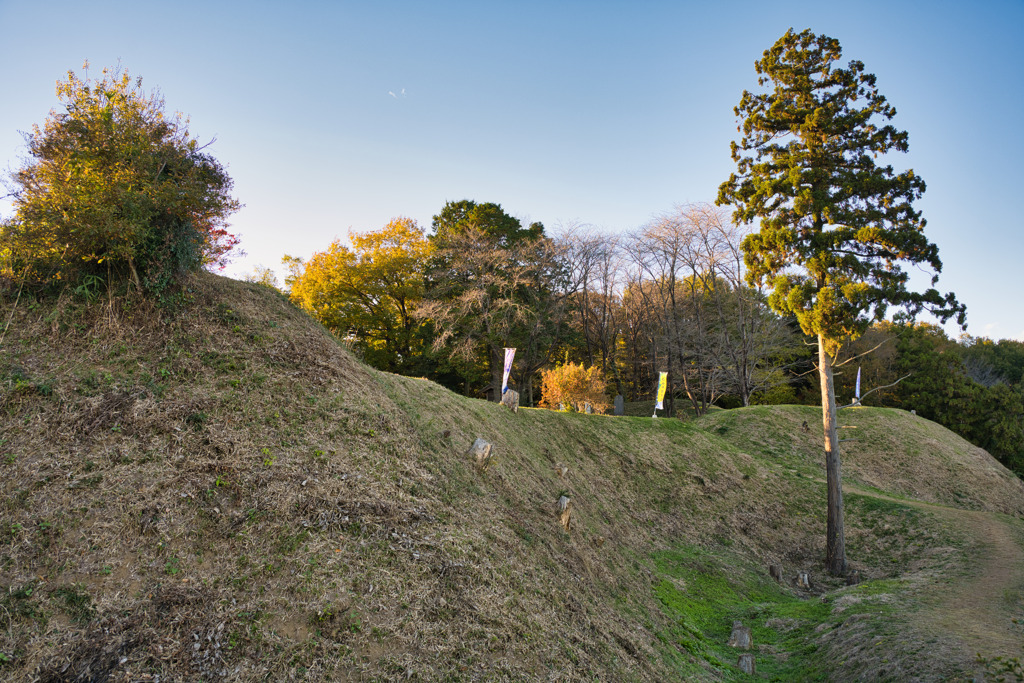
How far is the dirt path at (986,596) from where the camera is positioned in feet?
22.4

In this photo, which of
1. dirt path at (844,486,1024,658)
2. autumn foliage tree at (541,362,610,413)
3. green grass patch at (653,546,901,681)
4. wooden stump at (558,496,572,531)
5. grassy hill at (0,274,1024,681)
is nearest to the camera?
grassy hill at (0,274,1024,681)

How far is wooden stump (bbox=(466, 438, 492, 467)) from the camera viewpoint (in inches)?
370

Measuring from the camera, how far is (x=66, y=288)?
764cm

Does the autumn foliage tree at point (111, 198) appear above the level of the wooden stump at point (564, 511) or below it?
above

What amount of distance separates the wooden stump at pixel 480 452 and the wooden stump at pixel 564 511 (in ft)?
5.78

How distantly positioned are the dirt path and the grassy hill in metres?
0.10

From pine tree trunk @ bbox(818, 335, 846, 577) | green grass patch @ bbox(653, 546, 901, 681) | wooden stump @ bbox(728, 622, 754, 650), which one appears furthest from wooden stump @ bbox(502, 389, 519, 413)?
pine tree trunk @ bbox(818, 335, 846, 577)

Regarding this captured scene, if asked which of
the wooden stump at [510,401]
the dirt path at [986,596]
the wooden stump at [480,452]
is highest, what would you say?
the wooden stump at [510,401]

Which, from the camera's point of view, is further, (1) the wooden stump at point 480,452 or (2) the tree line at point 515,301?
(2) the tree line at point 515,301

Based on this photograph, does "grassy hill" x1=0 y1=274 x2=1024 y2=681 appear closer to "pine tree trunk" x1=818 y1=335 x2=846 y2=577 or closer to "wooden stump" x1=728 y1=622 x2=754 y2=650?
"wooden stump" x1=728 y1=622 x2=754 y2=650

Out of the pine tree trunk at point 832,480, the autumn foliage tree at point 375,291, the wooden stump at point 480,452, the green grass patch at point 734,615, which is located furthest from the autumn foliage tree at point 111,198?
the autumn foliage tree at point 375,291

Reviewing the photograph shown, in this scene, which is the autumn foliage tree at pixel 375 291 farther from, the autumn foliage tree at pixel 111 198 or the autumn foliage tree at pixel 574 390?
the autumn foliage tree at pixel 111 198

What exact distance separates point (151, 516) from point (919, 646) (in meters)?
9.11

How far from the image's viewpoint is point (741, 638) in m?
8.90
